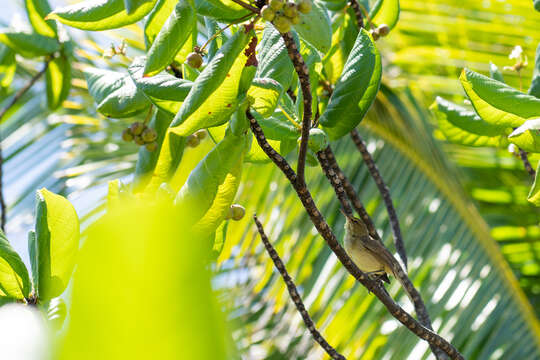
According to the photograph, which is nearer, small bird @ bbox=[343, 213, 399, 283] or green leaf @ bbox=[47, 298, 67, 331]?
green leaf @ bbox=[47, 298, 67, 331]

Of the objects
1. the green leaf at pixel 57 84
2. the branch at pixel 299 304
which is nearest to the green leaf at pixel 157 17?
the branch at pixel 299 304

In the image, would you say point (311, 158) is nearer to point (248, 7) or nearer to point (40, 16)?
point (248, 7)

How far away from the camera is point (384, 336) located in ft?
6.90

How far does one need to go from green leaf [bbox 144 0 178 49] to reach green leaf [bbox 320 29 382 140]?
264 millimetres

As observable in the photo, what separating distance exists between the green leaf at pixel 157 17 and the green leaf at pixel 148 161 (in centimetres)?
13

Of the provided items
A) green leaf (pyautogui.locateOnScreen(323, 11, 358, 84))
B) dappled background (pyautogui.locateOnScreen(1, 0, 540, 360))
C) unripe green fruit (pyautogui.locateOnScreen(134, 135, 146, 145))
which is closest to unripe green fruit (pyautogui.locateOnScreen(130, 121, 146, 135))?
unripe green fruit (pyautogui.locateOnScreen(134, 135, 146, 145))

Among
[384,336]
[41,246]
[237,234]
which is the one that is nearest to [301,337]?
[384,336]

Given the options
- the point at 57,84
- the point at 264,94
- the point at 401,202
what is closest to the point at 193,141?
the point at 264,94

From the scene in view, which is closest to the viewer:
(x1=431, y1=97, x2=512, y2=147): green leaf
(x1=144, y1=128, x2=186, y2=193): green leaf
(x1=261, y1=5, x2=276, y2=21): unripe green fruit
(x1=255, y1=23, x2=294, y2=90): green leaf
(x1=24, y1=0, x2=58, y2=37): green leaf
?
(x1=261, y1=5, x2=276, y2=21): unripe green fruit

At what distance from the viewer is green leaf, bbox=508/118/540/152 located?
0.78 meters

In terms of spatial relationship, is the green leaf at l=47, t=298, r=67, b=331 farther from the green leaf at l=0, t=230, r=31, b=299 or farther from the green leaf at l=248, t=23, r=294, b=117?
the green leaf at l=248, t=23, r=294, b=117

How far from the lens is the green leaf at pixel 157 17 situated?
844 mm

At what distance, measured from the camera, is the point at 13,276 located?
80 cm

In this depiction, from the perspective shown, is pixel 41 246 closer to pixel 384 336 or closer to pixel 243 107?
pixel 243 107
